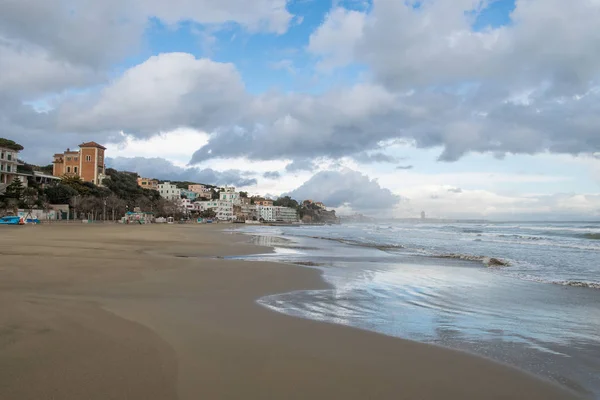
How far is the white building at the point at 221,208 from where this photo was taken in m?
136

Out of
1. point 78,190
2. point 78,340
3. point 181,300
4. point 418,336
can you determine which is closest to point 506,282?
point 418,336

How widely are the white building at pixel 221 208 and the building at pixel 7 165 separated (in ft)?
239

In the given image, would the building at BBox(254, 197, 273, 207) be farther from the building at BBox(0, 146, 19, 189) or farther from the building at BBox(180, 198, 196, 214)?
the building at BBox(0, 146, 19, 189)

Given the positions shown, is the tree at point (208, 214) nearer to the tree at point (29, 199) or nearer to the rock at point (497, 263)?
the tree at point (29, 199)

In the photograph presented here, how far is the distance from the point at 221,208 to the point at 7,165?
80.2 meters

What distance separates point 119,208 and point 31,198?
70.4ft

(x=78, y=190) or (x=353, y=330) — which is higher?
(x=78, y=190)

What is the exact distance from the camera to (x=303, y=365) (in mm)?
4000

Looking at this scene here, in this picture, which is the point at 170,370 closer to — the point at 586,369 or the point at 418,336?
the point at 418,336

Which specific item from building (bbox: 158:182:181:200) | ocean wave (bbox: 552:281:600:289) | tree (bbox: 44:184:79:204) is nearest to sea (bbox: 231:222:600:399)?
ocean wave (bbox: 552:281:600:289)

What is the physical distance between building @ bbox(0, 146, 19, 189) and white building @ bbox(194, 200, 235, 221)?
72.7m

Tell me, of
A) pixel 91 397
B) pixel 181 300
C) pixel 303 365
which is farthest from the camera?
pixel 181 300

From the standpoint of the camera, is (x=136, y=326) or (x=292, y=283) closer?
(x=136, y=326)

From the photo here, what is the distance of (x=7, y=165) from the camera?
60656 mm
